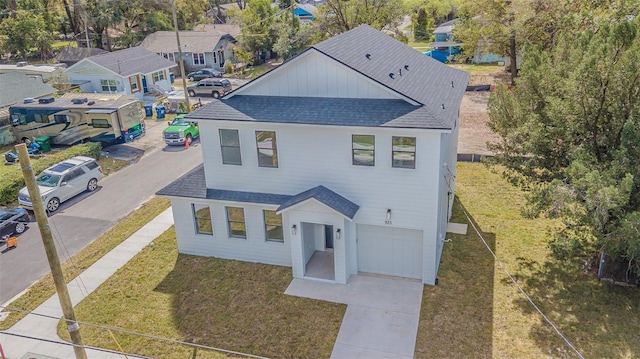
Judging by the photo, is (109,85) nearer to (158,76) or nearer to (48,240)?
(158,76)

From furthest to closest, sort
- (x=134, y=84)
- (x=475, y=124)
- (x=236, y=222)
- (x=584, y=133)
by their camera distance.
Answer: (x=134, y=84) → (x=475, y=124) → (x=236, y=222) → (x=584, y=133)

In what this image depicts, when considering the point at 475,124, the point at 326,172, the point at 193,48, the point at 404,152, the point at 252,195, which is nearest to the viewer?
the point at 404,152

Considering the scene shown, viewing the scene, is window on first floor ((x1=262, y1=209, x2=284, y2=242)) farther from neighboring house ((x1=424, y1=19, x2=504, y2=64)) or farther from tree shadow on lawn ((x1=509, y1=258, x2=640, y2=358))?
neighboring house ((x1=424, y1=19, x2=504, y2=64))


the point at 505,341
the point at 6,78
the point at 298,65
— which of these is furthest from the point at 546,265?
the point at 6,78

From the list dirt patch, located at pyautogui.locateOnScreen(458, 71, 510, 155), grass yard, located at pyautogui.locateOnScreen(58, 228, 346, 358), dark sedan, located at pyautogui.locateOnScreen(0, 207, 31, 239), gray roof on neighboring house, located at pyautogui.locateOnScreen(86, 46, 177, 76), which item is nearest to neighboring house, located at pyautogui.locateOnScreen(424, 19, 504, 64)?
dirt patch, located at pyautogui.locateOnScreen(458, 71, 510, 155)

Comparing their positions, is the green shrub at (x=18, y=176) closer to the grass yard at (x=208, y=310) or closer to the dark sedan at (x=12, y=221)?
the dark sedan at (x=12, y=221)

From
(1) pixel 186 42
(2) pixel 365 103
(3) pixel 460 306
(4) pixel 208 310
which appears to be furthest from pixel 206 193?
(1) pixel 186 42
